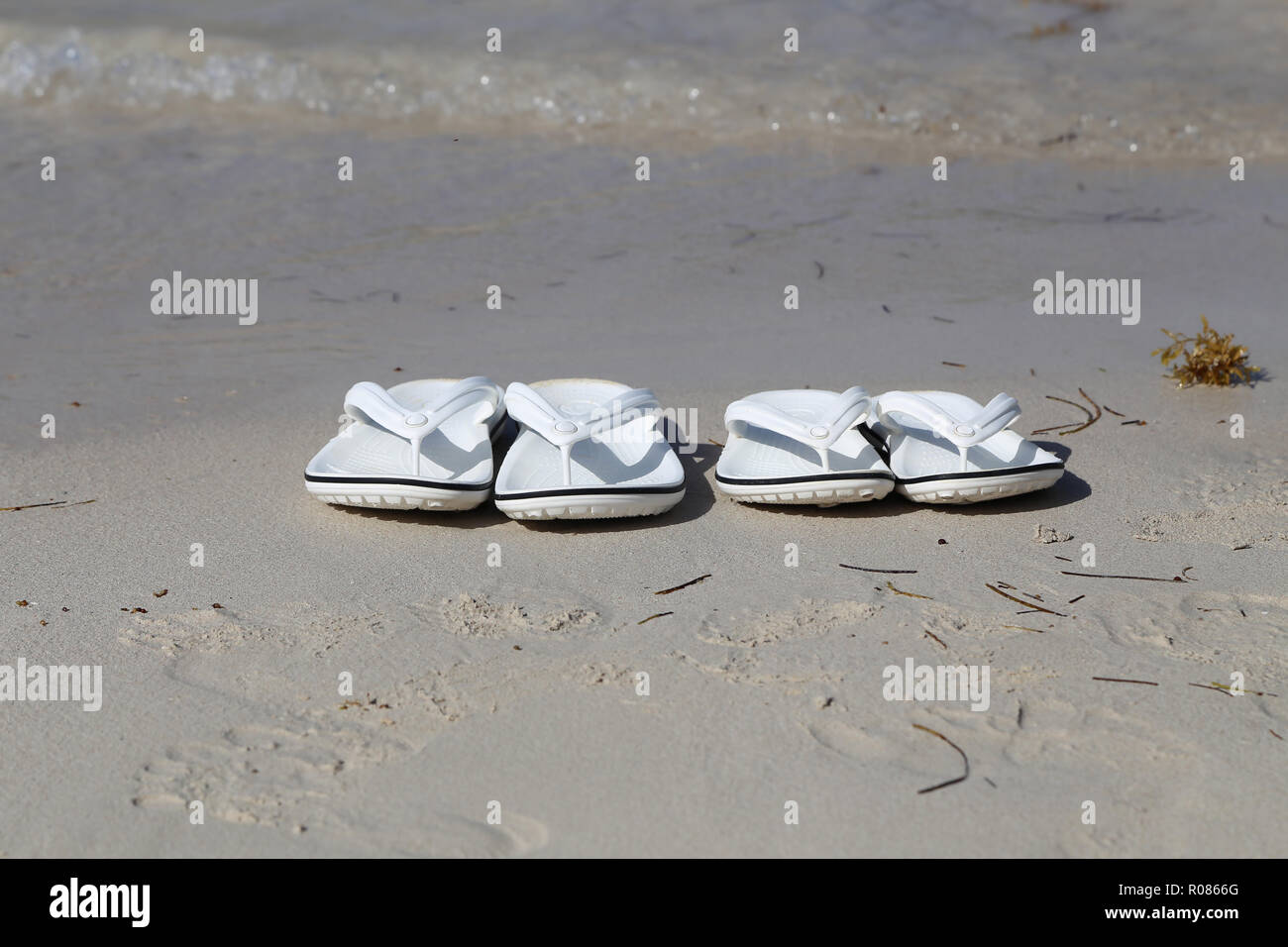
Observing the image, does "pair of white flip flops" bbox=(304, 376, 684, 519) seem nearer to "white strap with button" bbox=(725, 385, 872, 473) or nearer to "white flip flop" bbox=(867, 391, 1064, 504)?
"white strap with button" bbox=(725, 385, 872, 473)

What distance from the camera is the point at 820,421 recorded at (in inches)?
117

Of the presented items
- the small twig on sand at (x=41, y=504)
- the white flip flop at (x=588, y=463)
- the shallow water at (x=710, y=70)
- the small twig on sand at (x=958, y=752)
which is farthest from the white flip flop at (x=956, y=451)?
the shallow water at (x=710, y=70)

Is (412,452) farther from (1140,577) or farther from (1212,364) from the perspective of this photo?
(1212,364)

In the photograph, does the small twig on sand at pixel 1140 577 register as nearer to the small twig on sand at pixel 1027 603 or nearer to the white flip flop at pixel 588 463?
the small twig on sand at pixel 1027 603

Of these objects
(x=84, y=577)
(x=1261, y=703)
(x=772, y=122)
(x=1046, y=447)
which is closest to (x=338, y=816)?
(x=84, y=577)

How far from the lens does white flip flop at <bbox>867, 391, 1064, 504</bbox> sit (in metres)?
2.91

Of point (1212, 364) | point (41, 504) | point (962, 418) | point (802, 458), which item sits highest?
point (1212, 364)

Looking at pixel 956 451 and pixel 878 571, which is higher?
pixel 956 451

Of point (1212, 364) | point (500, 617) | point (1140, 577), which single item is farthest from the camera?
point (1212, 364)

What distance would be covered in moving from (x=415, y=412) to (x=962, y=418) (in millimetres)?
1461

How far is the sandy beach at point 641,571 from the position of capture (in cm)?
192

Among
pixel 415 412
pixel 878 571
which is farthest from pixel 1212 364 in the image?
pixel 415 412

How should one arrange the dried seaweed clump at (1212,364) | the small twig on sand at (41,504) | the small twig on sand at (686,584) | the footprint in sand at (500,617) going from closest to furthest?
the footprint in sand at (500,617)
the small twig on sand at (686,584)
the small twig on sand at (41,504)
the dried seaweed clump at (1212,364)

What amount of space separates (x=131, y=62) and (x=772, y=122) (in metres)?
4.36
